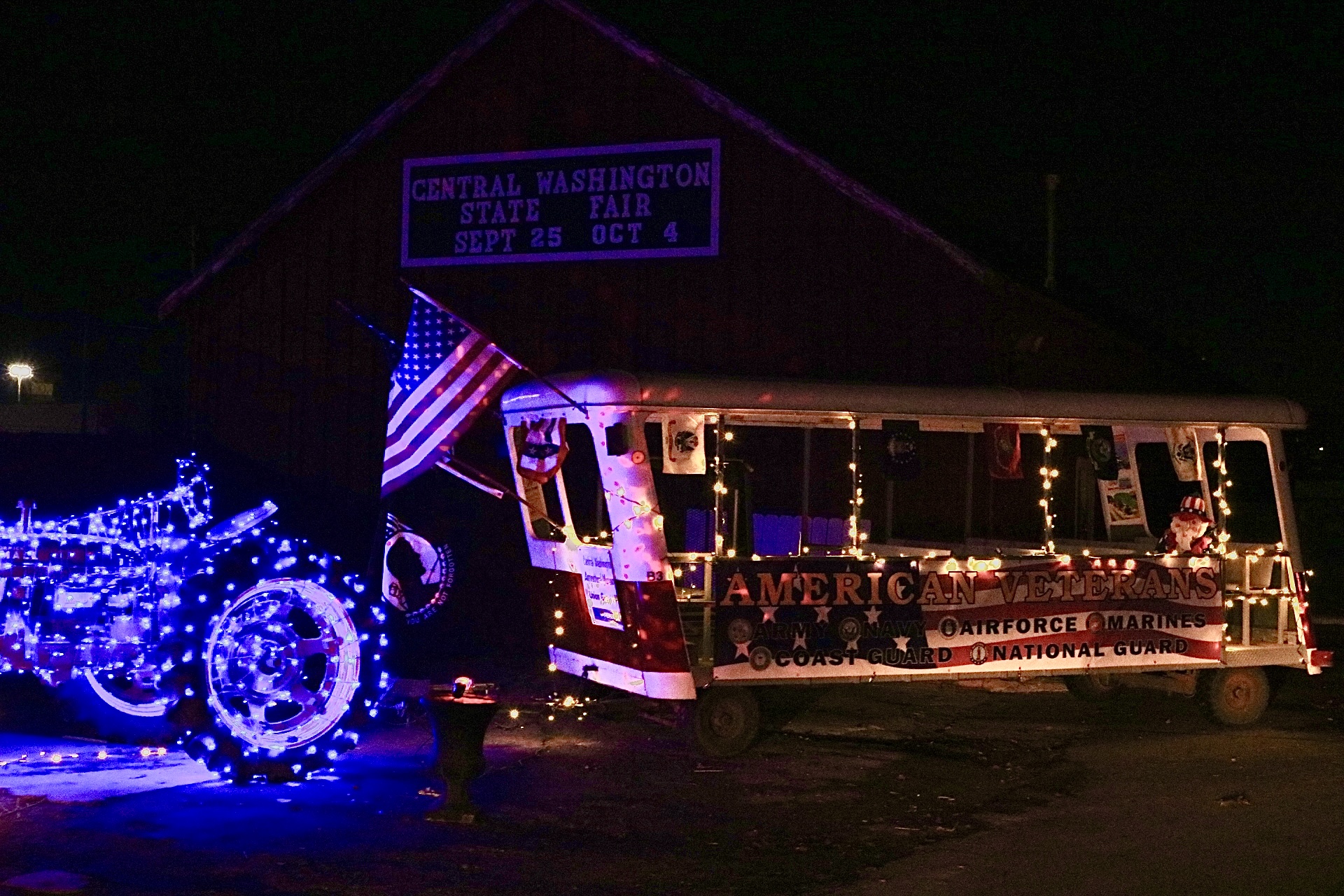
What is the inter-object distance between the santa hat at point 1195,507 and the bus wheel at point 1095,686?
1701 millimetres

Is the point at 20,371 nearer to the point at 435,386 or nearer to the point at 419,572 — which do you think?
the point at 419,572

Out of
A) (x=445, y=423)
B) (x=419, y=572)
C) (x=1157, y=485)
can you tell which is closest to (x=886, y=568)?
(x=445, y=423)

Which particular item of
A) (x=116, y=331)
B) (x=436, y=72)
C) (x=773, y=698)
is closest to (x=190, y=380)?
(x=436, y=72)

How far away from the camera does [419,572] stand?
1881 centimetres

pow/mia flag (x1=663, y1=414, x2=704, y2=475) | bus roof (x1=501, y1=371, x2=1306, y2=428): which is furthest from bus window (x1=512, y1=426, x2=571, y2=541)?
pow/mia flag (x1=663, y1=414, x2=704, y2=475)

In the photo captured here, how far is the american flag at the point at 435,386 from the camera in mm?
12445

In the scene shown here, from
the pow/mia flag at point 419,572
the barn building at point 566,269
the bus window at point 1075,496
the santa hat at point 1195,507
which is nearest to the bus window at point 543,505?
the barn building at point 566,269

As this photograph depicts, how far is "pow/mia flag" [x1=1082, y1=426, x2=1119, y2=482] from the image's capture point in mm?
13500

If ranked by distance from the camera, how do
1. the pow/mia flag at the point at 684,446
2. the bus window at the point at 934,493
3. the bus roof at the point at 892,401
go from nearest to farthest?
1. the bus roof at the point at 892,401
2. the pow/mia flag at the point at 684,446
3. the bus window at the point at 934,493

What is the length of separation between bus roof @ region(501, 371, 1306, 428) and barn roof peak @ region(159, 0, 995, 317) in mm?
3758

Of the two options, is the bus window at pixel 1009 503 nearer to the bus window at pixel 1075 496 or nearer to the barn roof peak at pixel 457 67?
the bus window at pixel 1075 496

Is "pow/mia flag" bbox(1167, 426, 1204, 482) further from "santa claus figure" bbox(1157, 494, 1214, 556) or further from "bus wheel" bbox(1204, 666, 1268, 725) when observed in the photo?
"bus wheel" bbox(1204, 666, 1268, 725)

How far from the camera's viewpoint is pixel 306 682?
406 inches

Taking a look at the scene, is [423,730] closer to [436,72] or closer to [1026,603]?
[1026,603]
